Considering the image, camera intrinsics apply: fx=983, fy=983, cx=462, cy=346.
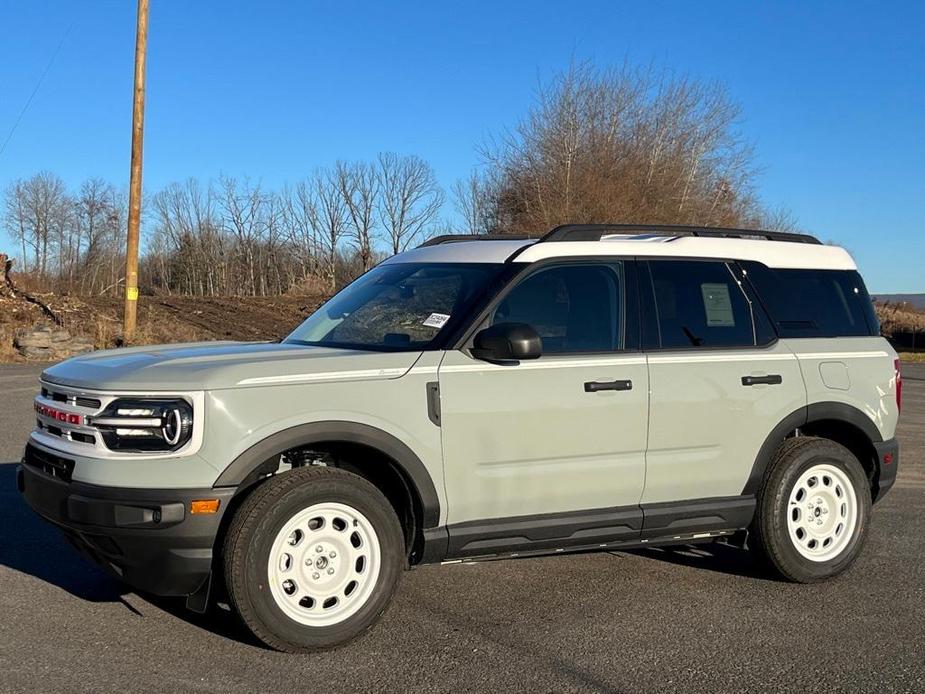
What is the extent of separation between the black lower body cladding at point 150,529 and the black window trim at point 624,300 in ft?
4.83

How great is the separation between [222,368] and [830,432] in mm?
3867

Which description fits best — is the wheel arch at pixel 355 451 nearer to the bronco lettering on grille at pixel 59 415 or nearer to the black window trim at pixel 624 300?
the black window trim at pixel 624 300

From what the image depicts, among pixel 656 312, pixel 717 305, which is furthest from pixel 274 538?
pixel 717 305

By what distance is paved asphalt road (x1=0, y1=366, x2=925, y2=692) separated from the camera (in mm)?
4207

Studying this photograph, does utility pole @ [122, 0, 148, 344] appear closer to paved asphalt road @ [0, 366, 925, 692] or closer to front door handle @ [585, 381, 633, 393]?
paved asphalt road @ [0, 366, 925, 692]

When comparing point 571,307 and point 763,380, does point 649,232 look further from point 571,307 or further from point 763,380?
point 763,380

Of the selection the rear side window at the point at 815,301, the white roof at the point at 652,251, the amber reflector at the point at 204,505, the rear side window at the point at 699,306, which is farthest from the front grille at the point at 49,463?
the rear side window at the point at 815,301

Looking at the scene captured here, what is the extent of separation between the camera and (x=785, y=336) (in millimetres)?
5891

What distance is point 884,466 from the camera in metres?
6.20

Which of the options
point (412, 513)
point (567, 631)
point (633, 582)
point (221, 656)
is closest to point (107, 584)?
point (221, 656)

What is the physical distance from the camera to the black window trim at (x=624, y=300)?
16.4 ft

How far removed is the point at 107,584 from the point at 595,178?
90.8 feet

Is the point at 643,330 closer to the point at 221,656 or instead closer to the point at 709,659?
the point at 709,659

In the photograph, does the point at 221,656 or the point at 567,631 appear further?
the point at 567,631
